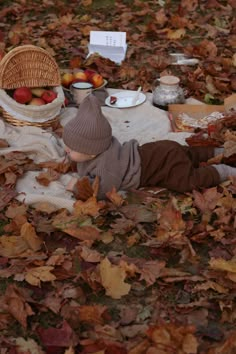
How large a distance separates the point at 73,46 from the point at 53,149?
2.67m

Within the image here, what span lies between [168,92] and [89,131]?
1.65 m

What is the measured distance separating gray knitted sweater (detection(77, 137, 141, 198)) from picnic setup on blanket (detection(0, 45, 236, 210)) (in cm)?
38

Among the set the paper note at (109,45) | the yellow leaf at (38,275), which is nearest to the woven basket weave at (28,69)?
the paper note at (109,45)

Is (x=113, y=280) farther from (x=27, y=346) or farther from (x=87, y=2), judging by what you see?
(x=87, y=2)

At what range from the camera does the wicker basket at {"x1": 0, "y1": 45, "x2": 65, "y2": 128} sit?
4945 mm

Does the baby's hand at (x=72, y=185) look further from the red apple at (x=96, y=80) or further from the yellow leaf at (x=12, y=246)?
the red apple at (x=96, y=80)

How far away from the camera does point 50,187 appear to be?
421 centimetres

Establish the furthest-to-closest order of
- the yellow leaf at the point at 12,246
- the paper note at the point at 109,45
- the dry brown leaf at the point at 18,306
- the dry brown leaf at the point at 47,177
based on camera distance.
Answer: the paper note at the point at 109,45, the dry brown leaf at the point at 47,177, the yellow leaf at the point at 12,246, the dry brown leaf at the point at 18,306

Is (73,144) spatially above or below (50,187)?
above

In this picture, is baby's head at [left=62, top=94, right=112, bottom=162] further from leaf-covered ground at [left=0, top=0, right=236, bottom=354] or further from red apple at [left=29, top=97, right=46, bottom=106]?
red apple at [left=29, top=97, right=46, bottom=106]

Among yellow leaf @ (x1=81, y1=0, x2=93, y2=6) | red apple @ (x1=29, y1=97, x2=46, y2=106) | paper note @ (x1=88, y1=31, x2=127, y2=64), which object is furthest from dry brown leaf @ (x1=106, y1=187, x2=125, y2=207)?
yellow leaf @ (x1=81, y1=0, x2=93, y2=6)

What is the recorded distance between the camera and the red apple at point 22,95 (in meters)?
5.07

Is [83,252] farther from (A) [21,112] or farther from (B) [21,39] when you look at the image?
(B) [21,39]

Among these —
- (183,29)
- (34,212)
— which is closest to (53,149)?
(34,212)
